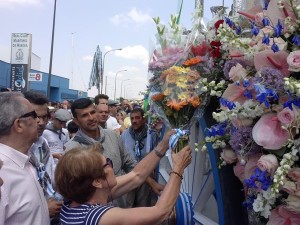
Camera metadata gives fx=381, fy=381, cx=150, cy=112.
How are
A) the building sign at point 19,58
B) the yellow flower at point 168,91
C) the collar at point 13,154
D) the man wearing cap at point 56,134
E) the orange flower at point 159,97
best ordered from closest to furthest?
1. the collar at point 13,154
2. the yellow flower at point 168,91
3. the orange flower at point 159,97
4. the man wearing cap at point 56,134
5. the building sign at point 19,58

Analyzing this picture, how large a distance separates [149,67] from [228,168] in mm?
778

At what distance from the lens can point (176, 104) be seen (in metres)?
2.08

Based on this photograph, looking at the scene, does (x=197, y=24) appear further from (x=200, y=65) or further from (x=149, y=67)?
(x=149, y=67)

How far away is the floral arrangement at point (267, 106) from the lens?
54.1 inches

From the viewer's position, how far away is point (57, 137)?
6.45m

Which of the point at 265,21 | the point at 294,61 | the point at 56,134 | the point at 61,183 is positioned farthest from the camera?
the point at 56,134

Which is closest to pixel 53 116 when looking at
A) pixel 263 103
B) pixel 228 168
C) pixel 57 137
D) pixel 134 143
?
pixel 57 137

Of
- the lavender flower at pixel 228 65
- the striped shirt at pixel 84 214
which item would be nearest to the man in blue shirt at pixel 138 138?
the striped shirt at pixel 84 214

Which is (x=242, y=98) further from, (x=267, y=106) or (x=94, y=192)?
→ (x=94, y=192)

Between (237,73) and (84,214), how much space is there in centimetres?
96

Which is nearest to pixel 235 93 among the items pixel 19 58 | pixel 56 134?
pixel 56 134

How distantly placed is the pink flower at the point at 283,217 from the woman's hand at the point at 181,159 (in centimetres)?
66

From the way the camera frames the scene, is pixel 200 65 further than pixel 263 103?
Yes

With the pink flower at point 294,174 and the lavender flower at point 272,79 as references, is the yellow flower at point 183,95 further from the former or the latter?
the pink flower at point 294,174
